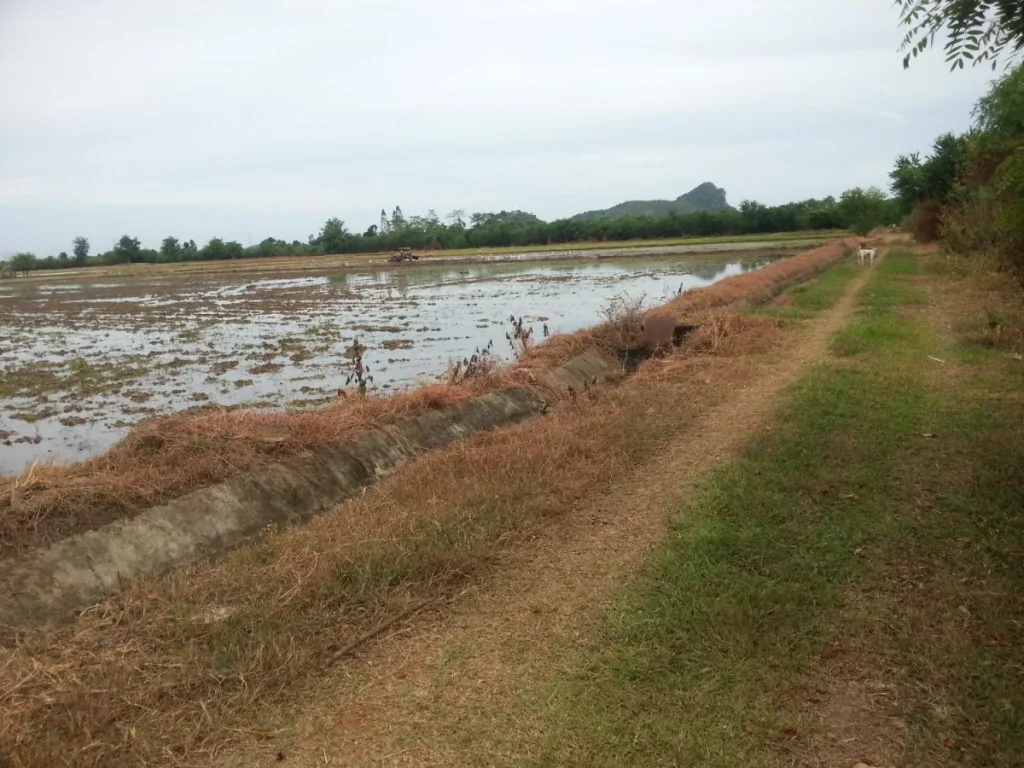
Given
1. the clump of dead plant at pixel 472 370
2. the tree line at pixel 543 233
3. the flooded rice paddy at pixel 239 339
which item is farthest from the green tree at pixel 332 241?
the clump of dead plant at pixel 472 370

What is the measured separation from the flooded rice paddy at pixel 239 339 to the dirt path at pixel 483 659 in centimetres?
522

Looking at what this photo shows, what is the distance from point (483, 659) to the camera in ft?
11.9

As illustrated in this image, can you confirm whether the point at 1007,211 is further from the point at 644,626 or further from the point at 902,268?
the point at 902,268

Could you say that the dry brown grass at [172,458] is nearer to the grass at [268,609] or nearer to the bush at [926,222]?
the grass at [268,609]

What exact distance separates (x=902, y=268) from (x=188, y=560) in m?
25.9

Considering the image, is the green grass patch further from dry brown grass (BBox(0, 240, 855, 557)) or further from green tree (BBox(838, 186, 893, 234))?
green tree (BBox(838, 186, 893, 234))

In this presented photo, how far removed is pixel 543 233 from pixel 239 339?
63058mm

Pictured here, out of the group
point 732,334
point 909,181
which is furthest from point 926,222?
point 732,334

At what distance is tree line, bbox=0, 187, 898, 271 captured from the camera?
212 ft

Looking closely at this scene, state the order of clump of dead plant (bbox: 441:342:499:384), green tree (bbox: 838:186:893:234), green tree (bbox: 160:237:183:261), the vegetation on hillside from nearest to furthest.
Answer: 1. the vegetation on hillside
2. clump of dead plant (bbox: 441:342:499:384)
3. green tree (bbox: 838:186:893:234)
4. green tree (bbox: 160:237:183:261)

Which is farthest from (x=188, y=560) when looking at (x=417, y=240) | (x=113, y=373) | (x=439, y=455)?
(x=417, y=240)

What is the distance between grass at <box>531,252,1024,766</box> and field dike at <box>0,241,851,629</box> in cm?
292

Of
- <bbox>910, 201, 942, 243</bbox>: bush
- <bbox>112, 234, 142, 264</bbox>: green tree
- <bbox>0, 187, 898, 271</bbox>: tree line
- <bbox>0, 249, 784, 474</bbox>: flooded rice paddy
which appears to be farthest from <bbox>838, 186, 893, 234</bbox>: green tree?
<bbox>112, 234, 142, 264</bbox>: green tree

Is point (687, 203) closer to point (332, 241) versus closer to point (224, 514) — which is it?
point (332, 241)
